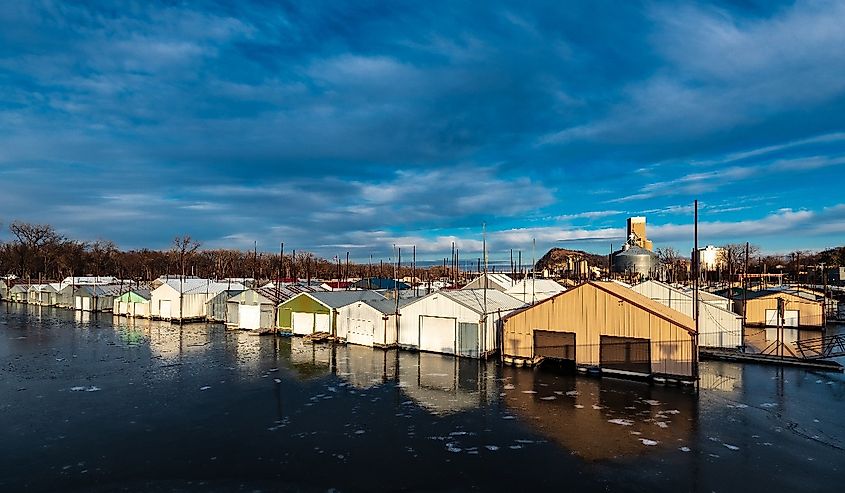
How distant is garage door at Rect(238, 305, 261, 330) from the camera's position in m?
32.2

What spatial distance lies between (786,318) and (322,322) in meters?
29.0

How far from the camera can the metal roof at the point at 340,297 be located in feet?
92.5

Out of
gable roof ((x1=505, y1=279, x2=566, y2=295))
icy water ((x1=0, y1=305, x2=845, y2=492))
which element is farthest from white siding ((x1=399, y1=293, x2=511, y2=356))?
gable roof ((x1=505, y1=279, x2=566, y2=295))

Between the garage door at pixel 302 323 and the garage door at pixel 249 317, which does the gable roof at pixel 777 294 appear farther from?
the garage door at pixel 249 317

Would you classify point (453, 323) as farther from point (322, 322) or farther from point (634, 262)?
point (634, 262)

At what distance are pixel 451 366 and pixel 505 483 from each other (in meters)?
11.0

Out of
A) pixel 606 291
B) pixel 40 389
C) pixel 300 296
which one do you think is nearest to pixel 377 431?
pixel 606 291

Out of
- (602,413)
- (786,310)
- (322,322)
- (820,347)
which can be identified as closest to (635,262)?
(786,310)

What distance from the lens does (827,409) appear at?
14.1 meters

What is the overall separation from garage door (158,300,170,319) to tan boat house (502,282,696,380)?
29.0m

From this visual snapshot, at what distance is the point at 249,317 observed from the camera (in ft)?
107

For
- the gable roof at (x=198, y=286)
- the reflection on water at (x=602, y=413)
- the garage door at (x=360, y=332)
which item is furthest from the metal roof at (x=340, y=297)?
the reflection on water at (x=602, y=413)

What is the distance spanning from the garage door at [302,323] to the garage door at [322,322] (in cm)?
32

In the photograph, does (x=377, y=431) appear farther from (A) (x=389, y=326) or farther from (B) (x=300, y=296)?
(B) (x=300, y=296)
